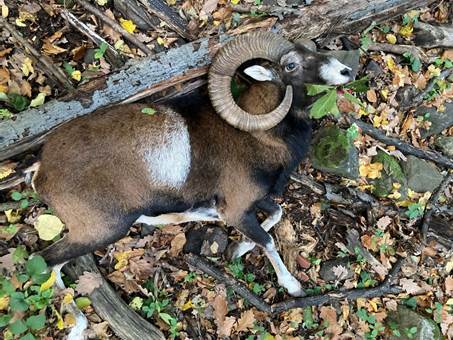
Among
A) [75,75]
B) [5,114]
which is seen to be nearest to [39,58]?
[75,75]

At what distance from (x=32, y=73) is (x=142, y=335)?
3529 millimetres

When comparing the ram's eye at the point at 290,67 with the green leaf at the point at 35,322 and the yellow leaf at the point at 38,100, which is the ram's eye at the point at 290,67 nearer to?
the yellow leaf at the point at 38,100

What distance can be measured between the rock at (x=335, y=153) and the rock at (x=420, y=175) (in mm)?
1056

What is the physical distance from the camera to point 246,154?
19.5 ft

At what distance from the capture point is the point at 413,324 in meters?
7.17

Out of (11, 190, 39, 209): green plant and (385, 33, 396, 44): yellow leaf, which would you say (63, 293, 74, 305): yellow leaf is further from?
(385, 33, 396, 44): yellow leaf

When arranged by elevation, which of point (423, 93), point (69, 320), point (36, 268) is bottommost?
point (69, 320)

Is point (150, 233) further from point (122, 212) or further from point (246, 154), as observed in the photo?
point (246, 154)

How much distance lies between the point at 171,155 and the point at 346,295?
3319mm

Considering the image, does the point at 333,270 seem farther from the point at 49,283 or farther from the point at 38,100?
the point at 38,100

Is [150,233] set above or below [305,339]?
above

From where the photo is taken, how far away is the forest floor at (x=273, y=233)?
5.98m

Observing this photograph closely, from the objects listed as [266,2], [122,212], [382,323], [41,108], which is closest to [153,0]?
[266,2]

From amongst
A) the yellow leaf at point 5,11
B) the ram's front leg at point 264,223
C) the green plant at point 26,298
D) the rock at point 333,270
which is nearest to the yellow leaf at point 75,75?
the yellow leaf at point 5,11
